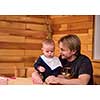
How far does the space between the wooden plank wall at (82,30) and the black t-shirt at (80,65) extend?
17mm

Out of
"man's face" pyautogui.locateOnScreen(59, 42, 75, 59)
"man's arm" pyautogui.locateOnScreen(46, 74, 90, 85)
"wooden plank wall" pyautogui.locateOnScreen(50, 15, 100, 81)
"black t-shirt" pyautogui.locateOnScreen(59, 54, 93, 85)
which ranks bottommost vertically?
"man's arm" pyautogui.locateOnScreen(46, 74, 90, 85)

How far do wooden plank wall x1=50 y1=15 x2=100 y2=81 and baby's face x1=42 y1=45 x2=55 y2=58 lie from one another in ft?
0.10

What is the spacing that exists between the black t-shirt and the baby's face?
0.04m

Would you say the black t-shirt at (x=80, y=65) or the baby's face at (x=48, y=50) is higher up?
the baby's face at (x=48, y=50)

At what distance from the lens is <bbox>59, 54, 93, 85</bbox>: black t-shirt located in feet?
3.20

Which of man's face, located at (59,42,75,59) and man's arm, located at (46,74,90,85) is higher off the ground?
man's face, located at (59,42,75,59)

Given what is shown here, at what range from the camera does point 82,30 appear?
97 centimetres

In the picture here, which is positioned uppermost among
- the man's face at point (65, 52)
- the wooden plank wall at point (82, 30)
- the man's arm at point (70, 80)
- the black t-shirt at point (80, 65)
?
the wooden plank wall at point (82, 30)

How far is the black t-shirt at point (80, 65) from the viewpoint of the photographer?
98cm

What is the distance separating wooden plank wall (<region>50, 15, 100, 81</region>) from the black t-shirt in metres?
0.02

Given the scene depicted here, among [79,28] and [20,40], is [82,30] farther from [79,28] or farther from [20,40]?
[20,40]

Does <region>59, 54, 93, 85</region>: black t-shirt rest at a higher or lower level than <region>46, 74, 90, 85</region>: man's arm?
higher
